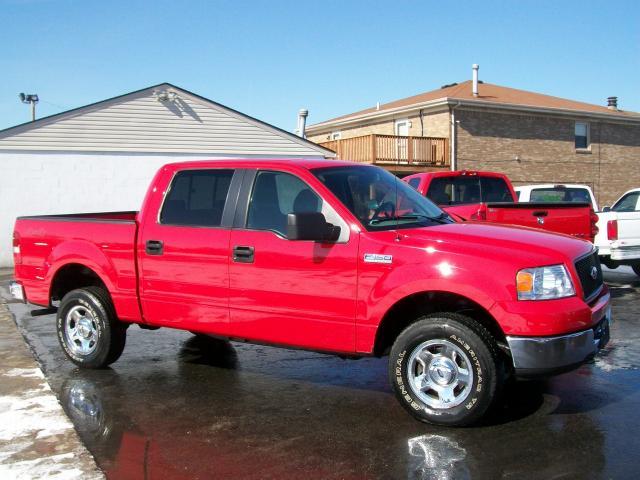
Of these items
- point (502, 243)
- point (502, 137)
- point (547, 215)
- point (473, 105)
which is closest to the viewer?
point (502, 243)

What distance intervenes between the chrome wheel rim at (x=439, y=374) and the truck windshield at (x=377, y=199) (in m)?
0.95

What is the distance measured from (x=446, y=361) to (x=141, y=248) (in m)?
2.88

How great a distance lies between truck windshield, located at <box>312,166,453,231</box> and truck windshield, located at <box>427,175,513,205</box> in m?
4.79

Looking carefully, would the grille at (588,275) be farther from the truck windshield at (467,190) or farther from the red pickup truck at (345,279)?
the truck windshield at (467,190)

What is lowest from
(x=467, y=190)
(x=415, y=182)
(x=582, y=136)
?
(x=467, y=190)

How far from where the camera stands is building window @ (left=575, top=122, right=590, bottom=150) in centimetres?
3069

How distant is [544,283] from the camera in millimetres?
4438

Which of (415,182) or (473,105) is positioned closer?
(415,182)

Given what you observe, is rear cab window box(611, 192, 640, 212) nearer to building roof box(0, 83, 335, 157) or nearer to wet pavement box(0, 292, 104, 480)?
wet pavement box(0, 292, 104, 480)

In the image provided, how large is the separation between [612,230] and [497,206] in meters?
3.06

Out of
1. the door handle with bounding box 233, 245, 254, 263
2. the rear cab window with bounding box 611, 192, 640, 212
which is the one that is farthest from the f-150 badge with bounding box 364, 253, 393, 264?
the rear cab window with bounding box 611, 192, 640, 212

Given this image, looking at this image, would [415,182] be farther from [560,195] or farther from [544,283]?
[544,283]

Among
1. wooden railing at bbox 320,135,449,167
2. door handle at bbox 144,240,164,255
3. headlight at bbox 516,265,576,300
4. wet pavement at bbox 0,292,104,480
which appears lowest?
wet pavement at bbox 0,292,104,480

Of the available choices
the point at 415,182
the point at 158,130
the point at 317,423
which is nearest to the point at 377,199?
the point at 317,423
